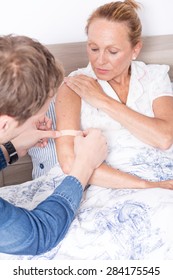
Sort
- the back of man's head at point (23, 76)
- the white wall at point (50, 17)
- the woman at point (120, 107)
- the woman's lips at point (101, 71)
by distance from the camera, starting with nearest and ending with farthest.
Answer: the back of man's head at point (23, 76) < the woman at point (120, 107) < the woman's lips at point (101, 71) < the white wall at point (50, 17)

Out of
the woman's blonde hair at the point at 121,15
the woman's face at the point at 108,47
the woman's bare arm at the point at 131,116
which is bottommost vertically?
the woman's bare arm at the point at 131,116

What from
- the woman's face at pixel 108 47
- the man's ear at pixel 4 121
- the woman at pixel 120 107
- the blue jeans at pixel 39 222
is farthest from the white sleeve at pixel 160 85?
the man's ear at pixel 4 121

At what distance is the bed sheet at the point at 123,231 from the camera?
124 cm

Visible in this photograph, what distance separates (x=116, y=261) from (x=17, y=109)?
20.6 inches

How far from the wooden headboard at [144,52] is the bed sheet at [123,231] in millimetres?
837

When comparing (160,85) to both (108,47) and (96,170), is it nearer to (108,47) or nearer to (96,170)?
(108,47)

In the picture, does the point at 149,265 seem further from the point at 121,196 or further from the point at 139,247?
the point at 121,196

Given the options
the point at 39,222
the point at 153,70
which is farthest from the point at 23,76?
the point at 153,70

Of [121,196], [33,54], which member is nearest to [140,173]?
[121,196]

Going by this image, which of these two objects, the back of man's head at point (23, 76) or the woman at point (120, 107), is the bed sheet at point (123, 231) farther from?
the back of man's head at point (23, 76)

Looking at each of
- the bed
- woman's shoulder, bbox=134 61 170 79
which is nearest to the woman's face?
woman's shoulder, bbox=134 61 170 79

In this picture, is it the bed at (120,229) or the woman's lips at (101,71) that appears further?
the woman's lips at (101,71)

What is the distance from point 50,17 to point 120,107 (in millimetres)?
648

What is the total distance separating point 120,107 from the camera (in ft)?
5.27
